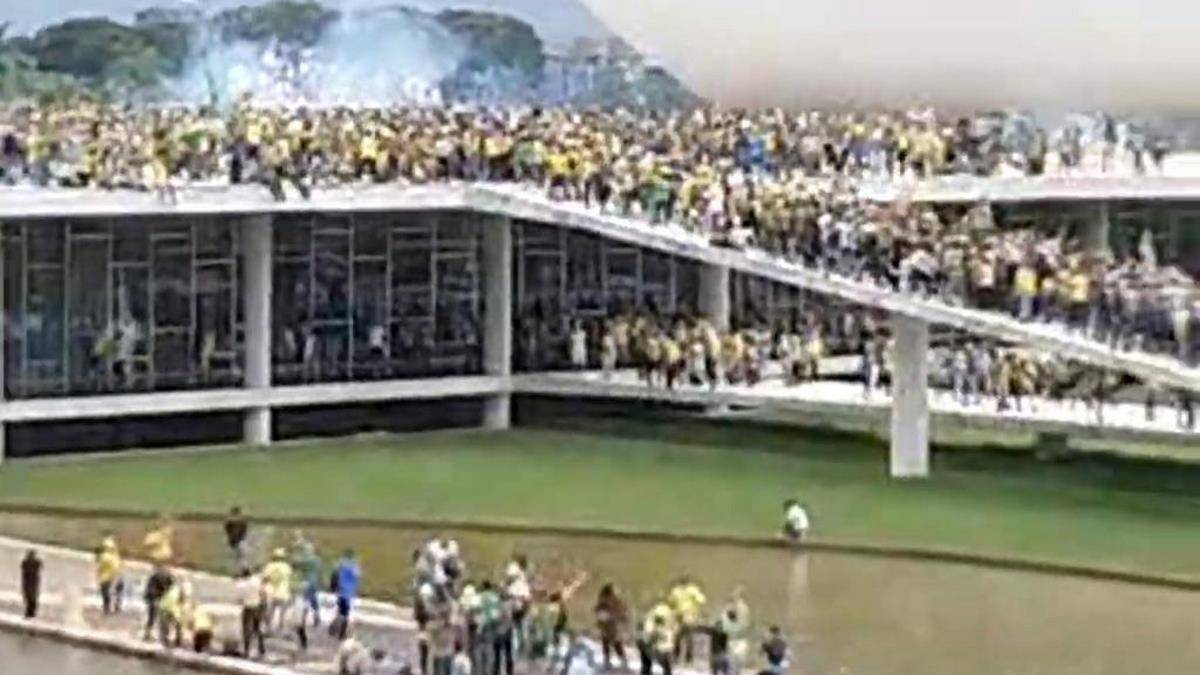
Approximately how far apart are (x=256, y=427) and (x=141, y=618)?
18.4 meters

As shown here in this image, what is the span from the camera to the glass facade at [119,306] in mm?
46312

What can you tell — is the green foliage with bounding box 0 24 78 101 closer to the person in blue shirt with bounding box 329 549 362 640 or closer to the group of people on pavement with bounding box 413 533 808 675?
the person in blue shirt with bounding box 329 549 362 640

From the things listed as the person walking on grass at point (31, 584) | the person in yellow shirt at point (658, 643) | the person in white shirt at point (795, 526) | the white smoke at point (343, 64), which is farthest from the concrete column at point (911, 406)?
the white smoke at point (343, 64)

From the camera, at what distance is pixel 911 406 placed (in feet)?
139

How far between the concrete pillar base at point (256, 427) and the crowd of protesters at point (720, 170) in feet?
13.3

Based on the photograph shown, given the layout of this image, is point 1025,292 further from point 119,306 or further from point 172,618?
Result: point 172,618

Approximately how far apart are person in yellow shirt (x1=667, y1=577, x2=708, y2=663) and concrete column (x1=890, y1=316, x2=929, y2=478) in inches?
624

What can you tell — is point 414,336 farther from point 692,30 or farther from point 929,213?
point 692,30

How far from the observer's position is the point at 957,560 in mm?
34062

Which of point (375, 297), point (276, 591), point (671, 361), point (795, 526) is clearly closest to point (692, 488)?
point (795, 526)

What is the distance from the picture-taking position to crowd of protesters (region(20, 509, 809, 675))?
25250 mm

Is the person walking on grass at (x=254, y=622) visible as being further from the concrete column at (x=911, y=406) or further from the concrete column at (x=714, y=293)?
the concrete column at (x=714, y=293)

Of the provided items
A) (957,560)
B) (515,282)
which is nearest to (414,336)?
(515,282)

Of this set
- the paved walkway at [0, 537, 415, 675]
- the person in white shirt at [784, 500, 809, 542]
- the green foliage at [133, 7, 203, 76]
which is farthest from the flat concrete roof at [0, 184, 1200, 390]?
the green foliage at [133, 7, 203, 76]
